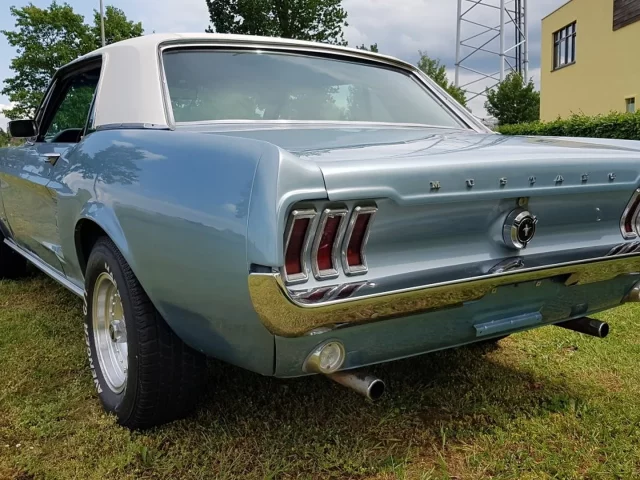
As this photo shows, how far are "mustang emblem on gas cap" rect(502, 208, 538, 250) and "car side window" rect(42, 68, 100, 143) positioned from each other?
2.16 meters

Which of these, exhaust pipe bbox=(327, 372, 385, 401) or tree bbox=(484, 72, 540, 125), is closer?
exhaust pipe bbox=(327, 372, 385, 401)

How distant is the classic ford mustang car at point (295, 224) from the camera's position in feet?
5.38

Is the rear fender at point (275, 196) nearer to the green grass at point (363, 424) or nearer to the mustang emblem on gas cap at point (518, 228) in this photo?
the mustang emblem on gas cap at point (518, 228)

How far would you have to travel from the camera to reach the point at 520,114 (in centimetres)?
2947

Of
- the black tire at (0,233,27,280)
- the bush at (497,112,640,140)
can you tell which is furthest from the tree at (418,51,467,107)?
the black tire at (0,233,27,280)

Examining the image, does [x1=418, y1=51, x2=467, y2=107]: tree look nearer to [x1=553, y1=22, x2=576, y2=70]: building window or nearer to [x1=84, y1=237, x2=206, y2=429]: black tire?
[x1=553, y1=22, x2=576, y2=70]: building window

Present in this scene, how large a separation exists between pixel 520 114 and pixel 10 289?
28.4 meters

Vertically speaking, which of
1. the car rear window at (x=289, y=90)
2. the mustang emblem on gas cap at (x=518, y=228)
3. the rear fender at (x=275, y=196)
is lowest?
the mustang emblem on gas cap at (x=518, y=228)

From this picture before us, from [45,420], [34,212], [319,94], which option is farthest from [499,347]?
[34,212]

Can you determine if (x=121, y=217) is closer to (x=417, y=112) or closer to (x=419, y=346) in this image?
(x=419, y=346)

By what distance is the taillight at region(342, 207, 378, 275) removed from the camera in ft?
5.55

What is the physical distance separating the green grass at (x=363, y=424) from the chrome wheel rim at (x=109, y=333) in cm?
16

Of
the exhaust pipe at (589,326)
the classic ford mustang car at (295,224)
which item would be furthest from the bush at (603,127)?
the classic ford mustang car at (295,224)

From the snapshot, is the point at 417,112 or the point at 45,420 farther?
the point at 417,112
